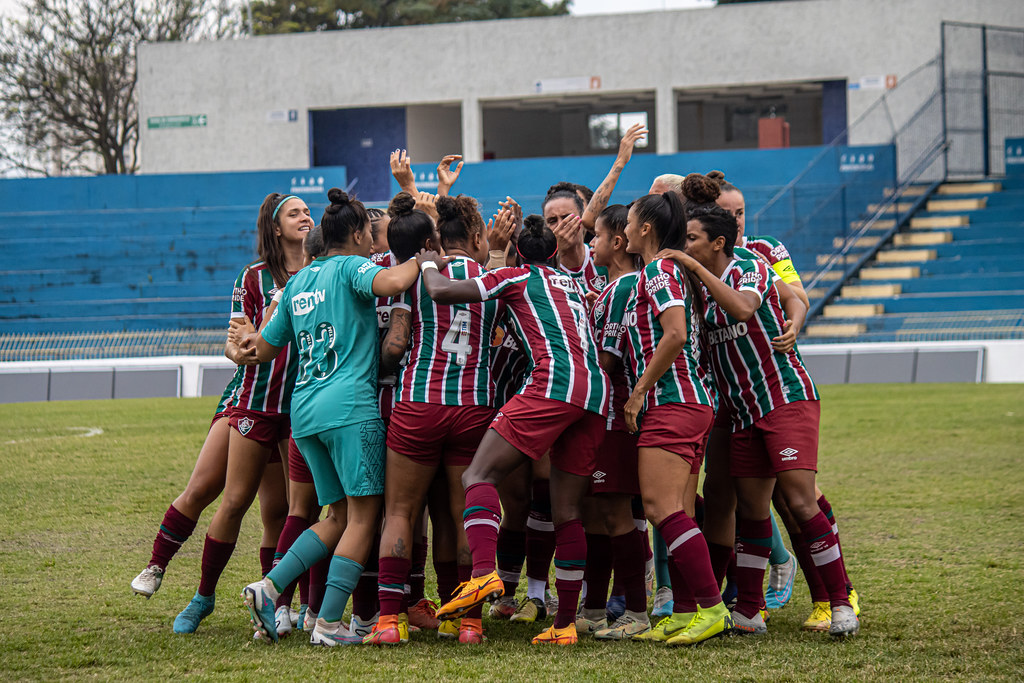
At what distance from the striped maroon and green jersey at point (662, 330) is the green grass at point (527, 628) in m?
1.09

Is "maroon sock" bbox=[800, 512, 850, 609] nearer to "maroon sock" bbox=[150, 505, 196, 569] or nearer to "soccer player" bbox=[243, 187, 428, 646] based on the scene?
"soccer player" bbox=[243, 187, 428, 646]

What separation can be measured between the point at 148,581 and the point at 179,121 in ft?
89.7

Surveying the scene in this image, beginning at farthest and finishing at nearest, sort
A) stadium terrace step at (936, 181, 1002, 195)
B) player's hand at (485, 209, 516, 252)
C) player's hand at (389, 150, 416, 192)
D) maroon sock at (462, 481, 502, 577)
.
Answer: stadium terrace step at (936, 181, 1002, 195)
player's hand at (389, 150, 416, 192)
player's hand at (485, 209, 516, 252)
maroon sock at (462, 481, 502, 577)

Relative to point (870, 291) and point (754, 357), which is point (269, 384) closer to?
point (754, 357)

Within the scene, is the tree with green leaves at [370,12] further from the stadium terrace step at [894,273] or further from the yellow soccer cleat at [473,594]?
the yellow soccer cleat at [473,594]

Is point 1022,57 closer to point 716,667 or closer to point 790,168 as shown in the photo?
point 790,168

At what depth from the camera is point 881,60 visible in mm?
26906

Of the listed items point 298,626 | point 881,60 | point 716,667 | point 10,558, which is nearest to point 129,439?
point 10,558

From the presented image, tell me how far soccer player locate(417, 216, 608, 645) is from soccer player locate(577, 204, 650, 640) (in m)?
0.13

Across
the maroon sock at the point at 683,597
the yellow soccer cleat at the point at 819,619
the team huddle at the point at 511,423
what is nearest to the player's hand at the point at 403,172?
the team huddle at the point at 511,423

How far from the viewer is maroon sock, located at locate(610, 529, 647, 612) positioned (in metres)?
4.80

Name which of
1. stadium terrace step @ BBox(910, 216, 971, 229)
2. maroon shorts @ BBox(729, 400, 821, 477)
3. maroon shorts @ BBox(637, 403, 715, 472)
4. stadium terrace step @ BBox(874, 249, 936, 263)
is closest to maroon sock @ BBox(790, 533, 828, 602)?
maroon shorts @ BBox(729, 400, 821, 477)

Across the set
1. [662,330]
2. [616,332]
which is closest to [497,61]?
[616,332]

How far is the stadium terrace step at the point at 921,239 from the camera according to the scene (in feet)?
74.5
